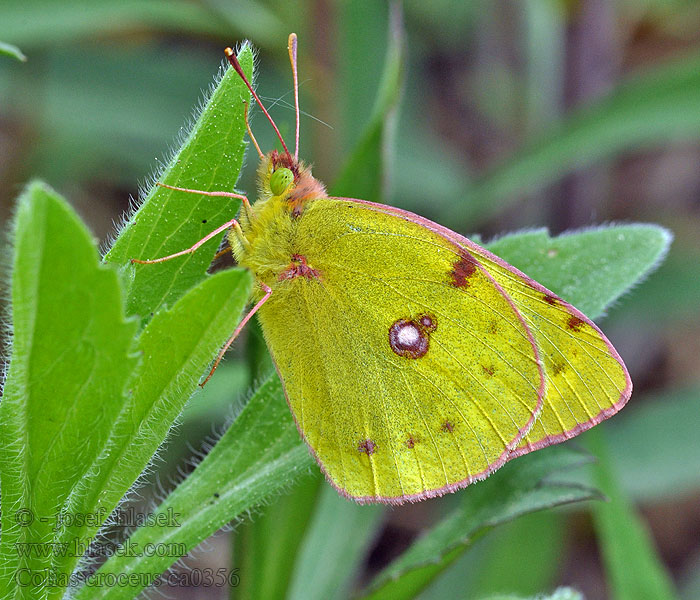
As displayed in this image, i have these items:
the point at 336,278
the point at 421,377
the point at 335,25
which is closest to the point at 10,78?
the point at 335,25

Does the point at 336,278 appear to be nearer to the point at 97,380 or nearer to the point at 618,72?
the point at 97,380

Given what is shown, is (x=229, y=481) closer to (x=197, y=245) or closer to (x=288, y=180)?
(x=197, y=245)

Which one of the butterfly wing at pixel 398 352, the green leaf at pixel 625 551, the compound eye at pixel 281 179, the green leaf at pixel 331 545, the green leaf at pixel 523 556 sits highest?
the compound eye at pixel 281 179

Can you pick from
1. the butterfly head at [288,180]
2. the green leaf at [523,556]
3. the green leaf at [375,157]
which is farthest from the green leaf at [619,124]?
the butterfly head at [288,180]

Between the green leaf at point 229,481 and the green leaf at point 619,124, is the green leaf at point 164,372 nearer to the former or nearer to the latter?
the green leaf at point 229,481

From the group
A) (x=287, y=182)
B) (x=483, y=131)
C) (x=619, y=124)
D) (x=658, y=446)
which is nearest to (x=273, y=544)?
(x=287, y=182)

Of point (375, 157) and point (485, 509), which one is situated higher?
point (375, 157)

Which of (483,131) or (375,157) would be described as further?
(483,131)

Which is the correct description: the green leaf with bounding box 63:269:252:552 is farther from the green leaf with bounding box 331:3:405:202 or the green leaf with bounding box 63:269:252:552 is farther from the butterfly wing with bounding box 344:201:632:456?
the green leaf with bounding box 331:3:405:202
